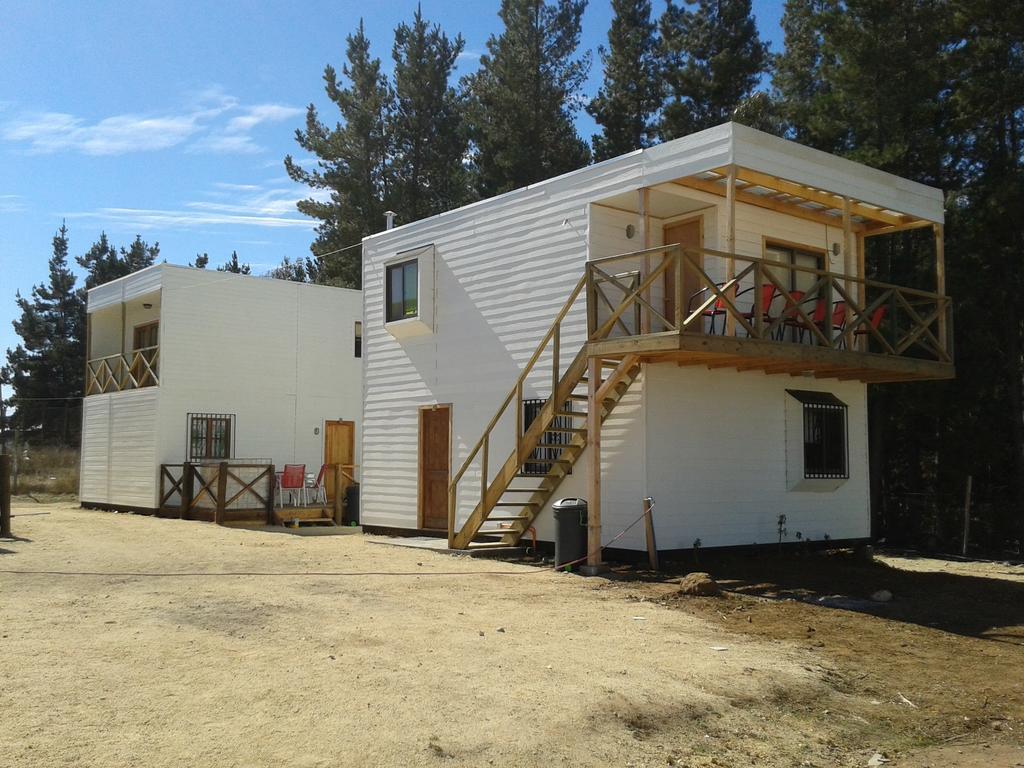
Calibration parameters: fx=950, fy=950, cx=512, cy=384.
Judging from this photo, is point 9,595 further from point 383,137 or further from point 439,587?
point 383,137

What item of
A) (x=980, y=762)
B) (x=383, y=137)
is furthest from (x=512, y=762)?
(x=383, y=137)

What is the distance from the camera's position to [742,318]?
11.6 metres

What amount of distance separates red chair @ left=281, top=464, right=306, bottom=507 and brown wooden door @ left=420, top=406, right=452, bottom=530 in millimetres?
6157

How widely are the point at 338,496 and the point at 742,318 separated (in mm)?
13757

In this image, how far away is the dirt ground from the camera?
17.3 ft

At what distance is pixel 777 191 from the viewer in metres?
Answer: 13.7

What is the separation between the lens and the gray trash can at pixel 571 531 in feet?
40.2

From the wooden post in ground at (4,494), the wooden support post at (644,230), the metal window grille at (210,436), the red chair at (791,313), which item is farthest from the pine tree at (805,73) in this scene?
the wooden post in ground at (4,494)

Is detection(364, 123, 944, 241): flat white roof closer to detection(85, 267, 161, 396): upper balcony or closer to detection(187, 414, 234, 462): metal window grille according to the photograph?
detection(187, 414, 234, 462): metal window grille

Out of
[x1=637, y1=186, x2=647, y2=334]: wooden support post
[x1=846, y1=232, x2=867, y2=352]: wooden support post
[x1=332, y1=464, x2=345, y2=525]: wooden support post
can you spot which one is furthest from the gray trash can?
[x1=332, y1=464, x2=345, y2=525]: wooden support post

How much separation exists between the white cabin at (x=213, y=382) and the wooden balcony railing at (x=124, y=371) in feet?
0.16

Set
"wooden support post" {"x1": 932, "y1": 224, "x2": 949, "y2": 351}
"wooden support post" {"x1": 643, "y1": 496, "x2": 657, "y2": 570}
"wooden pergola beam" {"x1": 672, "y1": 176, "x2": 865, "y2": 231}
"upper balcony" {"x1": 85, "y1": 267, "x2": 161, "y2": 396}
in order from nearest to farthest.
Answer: "wooden support post" {"x1": 643, "y1": 496, "x2": 657, "y2": 570} → "wooden pergola beam" {"x1": 672, "y1": 176, "x2": 865, "y2": 231} → "wooden support post" {"x1": 932, "y1": 224, "x2": 949, "y2": 351} → "upper balcony" {"x1": 85, "y1": 267, "x2": 161, "y2": 396}

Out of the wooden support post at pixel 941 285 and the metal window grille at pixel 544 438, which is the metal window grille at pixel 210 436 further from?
the wooden support post at pixel 941 285

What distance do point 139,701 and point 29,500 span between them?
1023 inches
